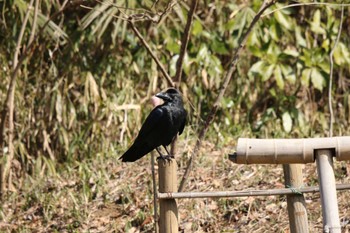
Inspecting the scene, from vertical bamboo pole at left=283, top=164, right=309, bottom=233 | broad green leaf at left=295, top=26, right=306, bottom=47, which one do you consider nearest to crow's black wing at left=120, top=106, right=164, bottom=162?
→ vertical bamboo pole at left=283, top=164, right=309, bottom=233

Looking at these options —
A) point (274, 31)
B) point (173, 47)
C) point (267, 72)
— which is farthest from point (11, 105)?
point (274, 31)

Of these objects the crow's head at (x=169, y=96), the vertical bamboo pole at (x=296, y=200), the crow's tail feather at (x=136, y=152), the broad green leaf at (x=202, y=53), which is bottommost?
the vertical bamboo pole at (x=296, y=200)

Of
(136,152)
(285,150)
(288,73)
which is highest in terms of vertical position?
(288,73)

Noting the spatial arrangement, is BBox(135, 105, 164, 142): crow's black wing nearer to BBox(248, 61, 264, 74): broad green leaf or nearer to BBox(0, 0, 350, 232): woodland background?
BBox(0, 0, 350, 232): woodland background

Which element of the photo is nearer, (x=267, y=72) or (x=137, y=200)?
(x=137, y=200)

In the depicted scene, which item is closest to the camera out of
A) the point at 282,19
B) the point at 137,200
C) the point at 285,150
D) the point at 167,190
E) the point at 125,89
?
the point at 285,150

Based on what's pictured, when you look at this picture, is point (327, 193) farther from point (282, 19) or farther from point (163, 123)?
point (282, 19)

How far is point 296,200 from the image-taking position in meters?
4.61

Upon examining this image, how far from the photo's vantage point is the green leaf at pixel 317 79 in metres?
7.58

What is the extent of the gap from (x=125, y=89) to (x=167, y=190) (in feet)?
11.4

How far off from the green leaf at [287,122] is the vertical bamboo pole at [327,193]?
12.3ft

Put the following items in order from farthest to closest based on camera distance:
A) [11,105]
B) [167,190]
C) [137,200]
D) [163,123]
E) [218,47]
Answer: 1. [218,47]
2. [11,105]
3. [137,200]
4. [163,123]
5. [167,190]

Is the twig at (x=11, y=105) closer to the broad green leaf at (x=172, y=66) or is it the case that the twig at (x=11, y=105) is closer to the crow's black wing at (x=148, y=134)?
the broad green leaf at (x=172, y=66)

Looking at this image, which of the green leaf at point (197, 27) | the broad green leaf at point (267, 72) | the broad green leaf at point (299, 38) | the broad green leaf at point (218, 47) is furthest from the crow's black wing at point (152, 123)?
the broad green leaf at point (299, 38)
